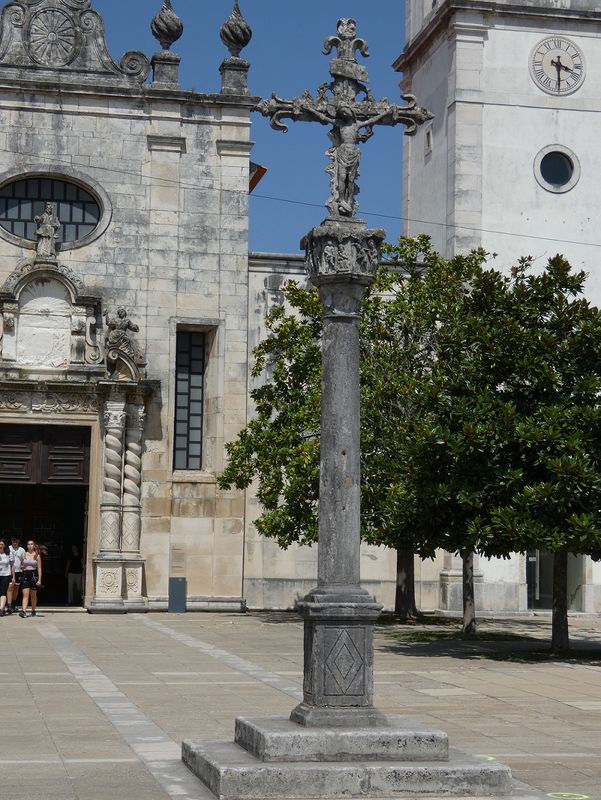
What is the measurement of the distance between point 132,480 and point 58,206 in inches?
271

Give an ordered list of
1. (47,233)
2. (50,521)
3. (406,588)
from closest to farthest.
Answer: (406,588)
(47,233)
(50,521)

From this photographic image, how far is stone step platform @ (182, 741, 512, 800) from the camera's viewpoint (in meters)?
10.1

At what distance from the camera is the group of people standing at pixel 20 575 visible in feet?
93.6

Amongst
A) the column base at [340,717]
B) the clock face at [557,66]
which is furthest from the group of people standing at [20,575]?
the column base at [340,717]

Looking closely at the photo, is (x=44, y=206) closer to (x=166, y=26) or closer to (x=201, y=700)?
(x=166, y=26)

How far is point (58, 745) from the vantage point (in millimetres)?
12352

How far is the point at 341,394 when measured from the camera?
1171cm

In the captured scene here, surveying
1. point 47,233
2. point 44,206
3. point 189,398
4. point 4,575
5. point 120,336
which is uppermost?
point 44,206

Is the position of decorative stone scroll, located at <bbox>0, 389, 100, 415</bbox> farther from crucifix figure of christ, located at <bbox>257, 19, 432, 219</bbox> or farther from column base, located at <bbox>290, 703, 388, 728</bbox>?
column base, located at <bbox>290, 703, 388, 728</bbox>

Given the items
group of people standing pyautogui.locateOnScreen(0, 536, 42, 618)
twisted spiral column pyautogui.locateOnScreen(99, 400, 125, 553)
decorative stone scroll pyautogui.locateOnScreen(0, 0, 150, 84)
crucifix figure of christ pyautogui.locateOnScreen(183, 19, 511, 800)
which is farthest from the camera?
decorative stone scroll pyautogui.locateOnScreen(0, 0, 150, 84)

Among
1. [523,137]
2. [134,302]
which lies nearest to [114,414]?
[134,302]

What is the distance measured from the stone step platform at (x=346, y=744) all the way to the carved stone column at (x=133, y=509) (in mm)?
20416

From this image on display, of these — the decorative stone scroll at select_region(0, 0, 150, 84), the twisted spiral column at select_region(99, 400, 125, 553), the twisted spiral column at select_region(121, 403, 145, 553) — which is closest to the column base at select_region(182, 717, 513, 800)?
the twisted spiral column at select_region(99, 400, 125, 553)

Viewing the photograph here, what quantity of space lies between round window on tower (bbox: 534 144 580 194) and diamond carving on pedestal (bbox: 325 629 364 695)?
25.6 m
